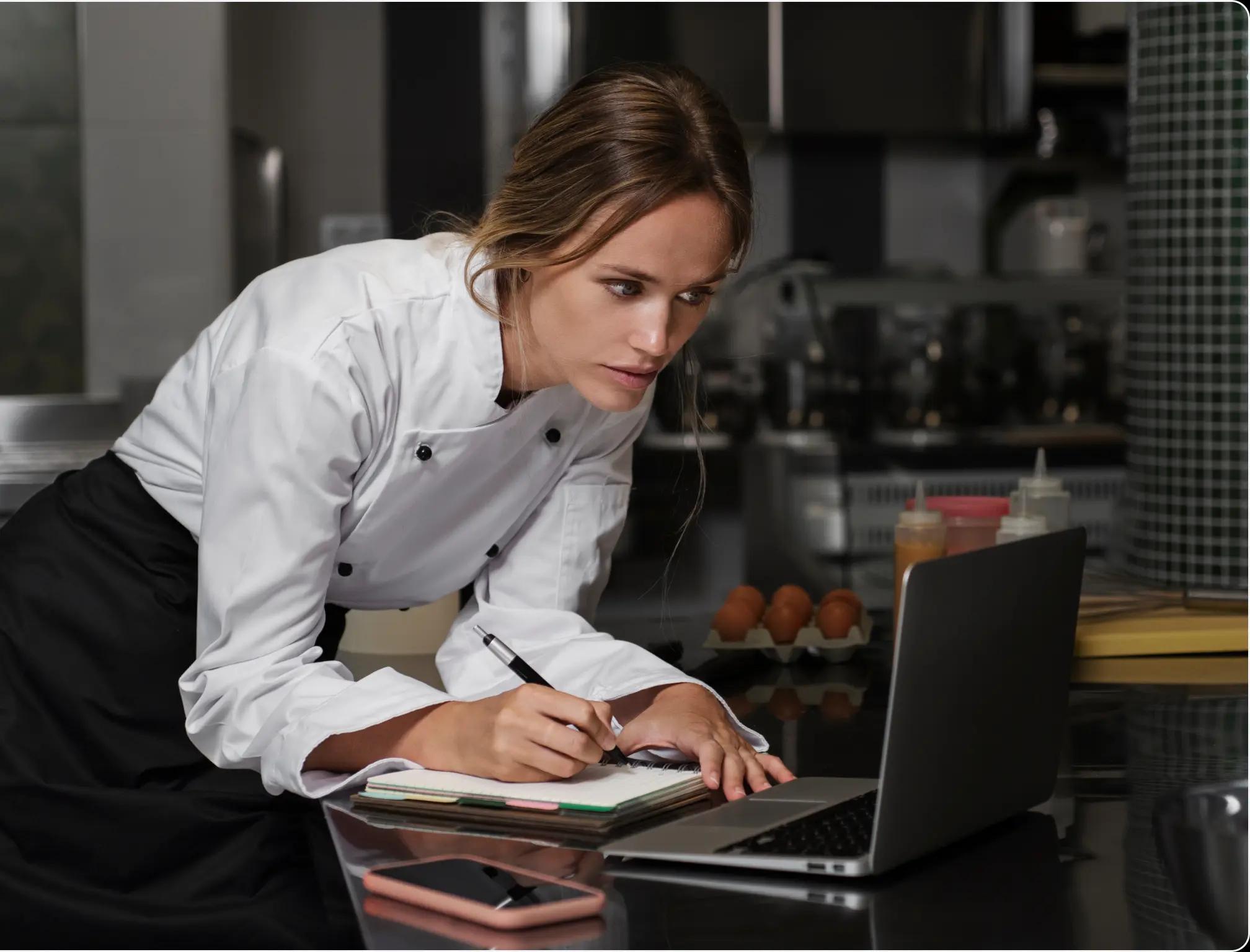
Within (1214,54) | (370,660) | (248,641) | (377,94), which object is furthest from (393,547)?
(377,94)

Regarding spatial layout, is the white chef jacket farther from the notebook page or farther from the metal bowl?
the metal bowl

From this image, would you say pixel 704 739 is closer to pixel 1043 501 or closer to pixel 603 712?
pixel 603 712

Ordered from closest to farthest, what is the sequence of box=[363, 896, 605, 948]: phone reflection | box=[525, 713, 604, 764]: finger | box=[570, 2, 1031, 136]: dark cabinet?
box=[363, 896, 605, 948]: phone reflection < box=[525, 713, 604, 764]: finger < box=[570, 2, 1031, 136]: dark cabinet

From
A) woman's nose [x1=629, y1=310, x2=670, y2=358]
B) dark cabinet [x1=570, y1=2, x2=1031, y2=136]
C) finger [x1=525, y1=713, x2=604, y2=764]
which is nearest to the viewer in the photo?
finger [x1=525, y1=713, x2=604, y2=764]

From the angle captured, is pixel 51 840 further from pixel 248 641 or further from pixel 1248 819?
pixel 1248 819

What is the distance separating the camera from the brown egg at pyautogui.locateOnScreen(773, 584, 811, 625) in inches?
60.2

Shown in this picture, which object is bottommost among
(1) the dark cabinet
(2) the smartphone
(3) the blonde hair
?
(2) the smartphone

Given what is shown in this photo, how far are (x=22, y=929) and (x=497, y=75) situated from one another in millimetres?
2625

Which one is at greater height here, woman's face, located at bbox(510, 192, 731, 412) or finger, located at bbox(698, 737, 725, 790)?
woman's face, located at bbox(510, 192, 731, 412)

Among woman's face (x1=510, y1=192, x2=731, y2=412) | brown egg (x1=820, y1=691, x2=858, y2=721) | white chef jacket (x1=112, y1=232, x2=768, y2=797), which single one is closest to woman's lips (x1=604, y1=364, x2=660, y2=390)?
woman's face (x1=510, y1=192, x2=731, y2=412)

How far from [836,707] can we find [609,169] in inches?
20.9

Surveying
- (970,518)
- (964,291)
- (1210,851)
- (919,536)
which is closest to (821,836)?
(1210,851)

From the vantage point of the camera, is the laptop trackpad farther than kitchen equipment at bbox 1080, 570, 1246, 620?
No

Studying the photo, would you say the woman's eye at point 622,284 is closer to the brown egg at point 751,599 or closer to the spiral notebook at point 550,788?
the spiral notebook at point 550,788
